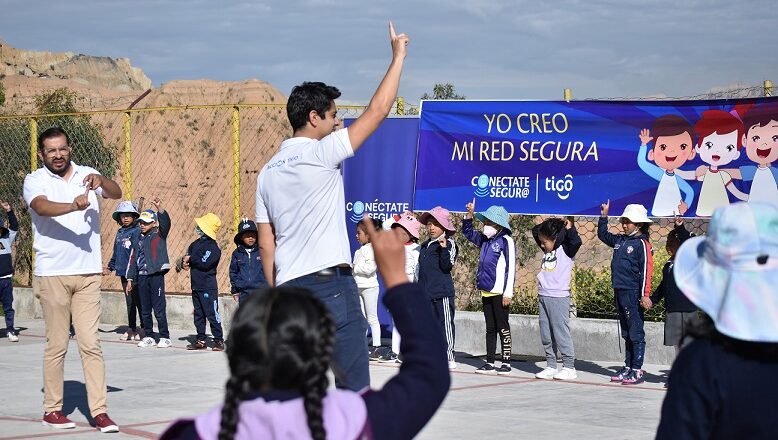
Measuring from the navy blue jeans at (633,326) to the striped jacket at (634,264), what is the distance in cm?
8

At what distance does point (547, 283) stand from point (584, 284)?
1.77 m

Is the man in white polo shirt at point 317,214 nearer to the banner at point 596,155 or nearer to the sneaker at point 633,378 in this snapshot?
the sneaker at point 633,378

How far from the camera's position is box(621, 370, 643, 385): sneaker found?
10164 millimetres

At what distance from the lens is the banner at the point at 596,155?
1070 centimetres

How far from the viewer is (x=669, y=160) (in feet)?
36.3

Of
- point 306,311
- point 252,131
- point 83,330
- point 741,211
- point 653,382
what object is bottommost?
point 653,382

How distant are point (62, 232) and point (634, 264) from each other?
513cm

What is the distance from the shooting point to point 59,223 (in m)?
7.75

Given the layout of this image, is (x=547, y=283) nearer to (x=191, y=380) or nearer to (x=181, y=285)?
(x=191, y=380)

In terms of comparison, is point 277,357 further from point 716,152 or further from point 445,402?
point 716,152

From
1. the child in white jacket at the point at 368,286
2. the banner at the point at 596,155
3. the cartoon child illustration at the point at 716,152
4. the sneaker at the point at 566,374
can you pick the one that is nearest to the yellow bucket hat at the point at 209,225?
the child in white jacket at the point at 368,286

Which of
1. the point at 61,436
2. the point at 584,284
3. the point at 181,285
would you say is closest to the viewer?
the point at 61,436

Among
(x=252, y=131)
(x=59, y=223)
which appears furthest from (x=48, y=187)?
(x=252, y=131)

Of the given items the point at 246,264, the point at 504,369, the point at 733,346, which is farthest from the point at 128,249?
the point at 733,346
